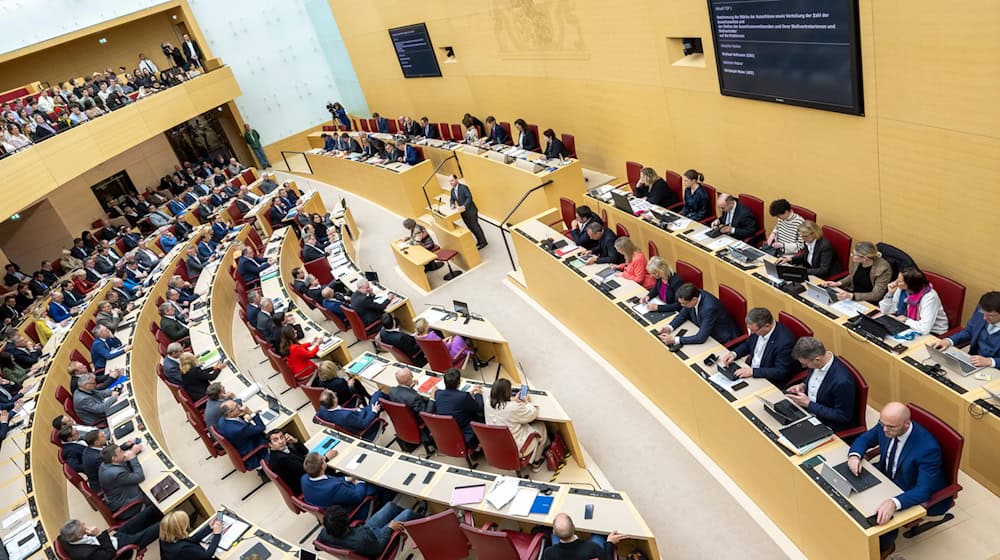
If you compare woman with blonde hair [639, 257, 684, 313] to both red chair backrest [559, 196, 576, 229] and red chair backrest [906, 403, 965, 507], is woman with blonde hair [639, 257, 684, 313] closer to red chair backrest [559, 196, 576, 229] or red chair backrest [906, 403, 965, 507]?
red chair backrest [906, 403, 965, 507]

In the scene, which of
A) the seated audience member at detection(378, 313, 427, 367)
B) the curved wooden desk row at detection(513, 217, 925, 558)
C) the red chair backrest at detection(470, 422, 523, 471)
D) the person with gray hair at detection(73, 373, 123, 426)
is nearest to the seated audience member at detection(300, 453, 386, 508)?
the red chair backrest at detection(470, 422, 523, 471)

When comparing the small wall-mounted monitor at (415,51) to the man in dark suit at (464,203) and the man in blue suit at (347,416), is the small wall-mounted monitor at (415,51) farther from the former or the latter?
the man in blue suit at (347,416)

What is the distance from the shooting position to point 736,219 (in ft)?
23.7

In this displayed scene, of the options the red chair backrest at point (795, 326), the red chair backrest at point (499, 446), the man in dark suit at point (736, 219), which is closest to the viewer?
the red chair backrest at point (795, 326)

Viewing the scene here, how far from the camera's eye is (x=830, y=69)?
19.8 ft

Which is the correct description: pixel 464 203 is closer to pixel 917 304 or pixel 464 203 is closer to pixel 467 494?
pixel 467 494

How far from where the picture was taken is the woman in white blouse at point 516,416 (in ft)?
18.1

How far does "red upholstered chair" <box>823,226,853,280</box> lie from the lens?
20.2 ft

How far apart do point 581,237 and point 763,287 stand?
2.63 meters

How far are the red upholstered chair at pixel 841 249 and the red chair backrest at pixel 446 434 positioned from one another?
155 inches

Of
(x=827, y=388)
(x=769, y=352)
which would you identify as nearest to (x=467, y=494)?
(x=769, y=352)

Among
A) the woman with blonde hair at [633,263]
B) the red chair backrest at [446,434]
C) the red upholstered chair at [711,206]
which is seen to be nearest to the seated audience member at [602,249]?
the woman with blonde hair at [633,263]

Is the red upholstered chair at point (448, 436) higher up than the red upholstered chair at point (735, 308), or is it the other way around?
the red upholstered chair at point (735, 308)

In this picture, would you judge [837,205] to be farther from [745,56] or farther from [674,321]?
[674,321]
